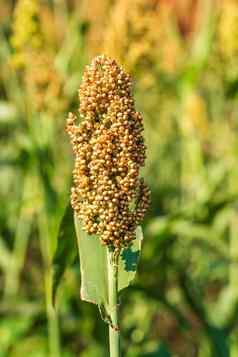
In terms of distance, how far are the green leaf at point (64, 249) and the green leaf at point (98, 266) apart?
0.57ft

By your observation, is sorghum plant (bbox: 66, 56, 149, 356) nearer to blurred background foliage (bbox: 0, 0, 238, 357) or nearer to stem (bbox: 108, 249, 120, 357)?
stem (bbox: 108, 249, 120, 357)

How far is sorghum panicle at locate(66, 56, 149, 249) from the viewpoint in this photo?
1368mm

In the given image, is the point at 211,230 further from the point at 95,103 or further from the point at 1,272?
the point at 95,103

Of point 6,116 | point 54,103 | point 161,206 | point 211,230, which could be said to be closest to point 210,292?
point 161,206

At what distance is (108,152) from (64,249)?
437 mm

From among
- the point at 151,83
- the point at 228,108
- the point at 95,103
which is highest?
the point at 228,108

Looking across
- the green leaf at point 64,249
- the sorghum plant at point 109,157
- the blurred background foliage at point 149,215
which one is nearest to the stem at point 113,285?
the sorghum plant at point 109,157

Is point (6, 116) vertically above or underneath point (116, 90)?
above

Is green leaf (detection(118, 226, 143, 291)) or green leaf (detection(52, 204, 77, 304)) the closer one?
green leaf (detection(118, 226, 143, 291))

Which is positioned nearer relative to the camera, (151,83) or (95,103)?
(95,103)

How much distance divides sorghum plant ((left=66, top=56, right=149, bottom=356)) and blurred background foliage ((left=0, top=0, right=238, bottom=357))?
2.84 ft

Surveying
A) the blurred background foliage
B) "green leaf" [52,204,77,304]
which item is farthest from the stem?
the blurred background foliage

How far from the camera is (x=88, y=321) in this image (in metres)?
3.29

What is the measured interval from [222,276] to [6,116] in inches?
44.3
